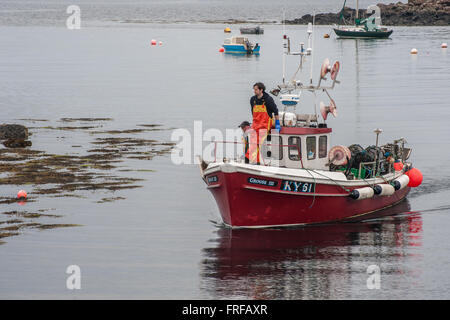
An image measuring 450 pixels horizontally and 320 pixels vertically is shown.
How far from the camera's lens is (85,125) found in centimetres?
4241

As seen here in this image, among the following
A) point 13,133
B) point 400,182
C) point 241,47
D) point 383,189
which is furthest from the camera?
point 241,47

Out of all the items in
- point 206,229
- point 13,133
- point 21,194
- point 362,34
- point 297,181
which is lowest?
point 206,229

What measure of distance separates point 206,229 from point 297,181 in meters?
3.41

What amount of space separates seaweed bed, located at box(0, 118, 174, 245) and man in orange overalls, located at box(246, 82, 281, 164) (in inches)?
247

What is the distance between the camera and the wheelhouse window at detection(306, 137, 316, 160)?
22.4 m

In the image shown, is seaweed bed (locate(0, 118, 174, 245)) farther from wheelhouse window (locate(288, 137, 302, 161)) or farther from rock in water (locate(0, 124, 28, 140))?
wheelhouse window (locate(288, 137, 302, 161))

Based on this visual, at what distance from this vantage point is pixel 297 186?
21.3 meters

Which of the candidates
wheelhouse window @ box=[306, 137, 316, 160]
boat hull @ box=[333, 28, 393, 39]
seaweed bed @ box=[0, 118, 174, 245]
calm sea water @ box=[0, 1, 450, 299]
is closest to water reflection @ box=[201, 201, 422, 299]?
calm sea water @ box=[0, 1, 450, 299]

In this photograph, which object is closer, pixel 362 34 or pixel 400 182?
pixel 400 182

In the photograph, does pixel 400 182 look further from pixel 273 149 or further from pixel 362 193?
pixel 273 149

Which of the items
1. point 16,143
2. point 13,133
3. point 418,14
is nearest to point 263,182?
point 16,143

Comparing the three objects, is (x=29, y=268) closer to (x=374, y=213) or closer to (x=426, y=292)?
(x=426, y=292)

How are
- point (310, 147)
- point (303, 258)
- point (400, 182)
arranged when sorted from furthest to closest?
point (400, 182), point (310, 147), point (303, 258)

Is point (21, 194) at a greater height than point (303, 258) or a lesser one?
greater
